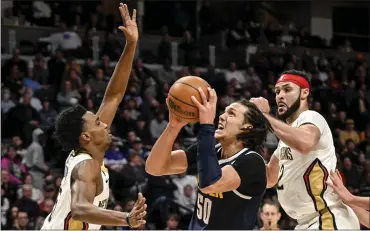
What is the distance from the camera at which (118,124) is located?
13195 mm

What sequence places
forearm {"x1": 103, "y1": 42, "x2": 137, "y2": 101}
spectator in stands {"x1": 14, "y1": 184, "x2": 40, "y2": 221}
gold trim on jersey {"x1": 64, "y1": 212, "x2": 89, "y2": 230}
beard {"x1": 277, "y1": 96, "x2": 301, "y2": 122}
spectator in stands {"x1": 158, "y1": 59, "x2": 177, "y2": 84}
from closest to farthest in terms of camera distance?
1. gold trim on jersey {"x1": 64, "y1": 212, "x2": 89, "y2": 230}
2. forearm {"x1": 103, "y1": 42, "x2": 137, "y2": 101}
3. beard {"x1": 277, "y1": 96, "x2": 301, "y2": 122}
4. spectator in stands {"x1": 14, "y1": 184, "x2": 40, "y2": 221}
5. spectator in stands {"x1": 158, "y1": 59, "x2": 177, "y2": 84}

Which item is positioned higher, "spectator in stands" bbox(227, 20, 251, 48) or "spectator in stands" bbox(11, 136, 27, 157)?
"spectator in stands" bbox(227, 20, 251, 48)

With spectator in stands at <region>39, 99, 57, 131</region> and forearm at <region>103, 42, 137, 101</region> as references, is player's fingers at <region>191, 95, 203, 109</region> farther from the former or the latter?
spectator in stands at <region>39, 99, 57, 131</region>

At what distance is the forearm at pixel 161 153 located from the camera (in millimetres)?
4883

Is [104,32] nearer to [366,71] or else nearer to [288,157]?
[366,71]

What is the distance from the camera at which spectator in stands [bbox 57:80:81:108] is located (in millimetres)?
13477

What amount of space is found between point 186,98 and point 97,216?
88 centimetres

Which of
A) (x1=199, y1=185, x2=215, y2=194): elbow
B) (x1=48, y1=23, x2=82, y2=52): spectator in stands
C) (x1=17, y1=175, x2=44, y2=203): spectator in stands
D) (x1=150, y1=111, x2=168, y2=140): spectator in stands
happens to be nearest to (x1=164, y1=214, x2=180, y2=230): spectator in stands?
(x1=17, y1=175, x2=44, y2=203): spectator in stands

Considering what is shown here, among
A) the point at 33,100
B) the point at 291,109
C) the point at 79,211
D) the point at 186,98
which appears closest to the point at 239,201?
the point at 186,98

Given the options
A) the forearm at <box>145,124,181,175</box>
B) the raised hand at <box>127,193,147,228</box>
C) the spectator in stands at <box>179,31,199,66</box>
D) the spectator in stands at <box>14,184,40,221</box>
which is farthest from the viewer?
the spectator in stands at <box>179,31,199,66</box>

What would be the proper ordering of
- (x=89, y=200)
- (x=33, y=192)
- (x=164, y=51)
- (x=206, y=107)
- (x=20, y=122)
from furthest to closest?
(x=164, y=51)
(x=20, y=122)
(x=33, y=192)
(x=89, y=200)
(x=206, y=107)

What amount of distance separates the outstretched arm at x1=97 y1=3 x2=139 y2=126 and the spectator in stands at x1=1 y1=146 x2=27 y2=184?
20.3 ft

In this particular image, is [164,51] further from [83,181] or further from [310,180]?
[83,181]

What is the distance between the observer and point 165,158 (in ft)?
16.3
